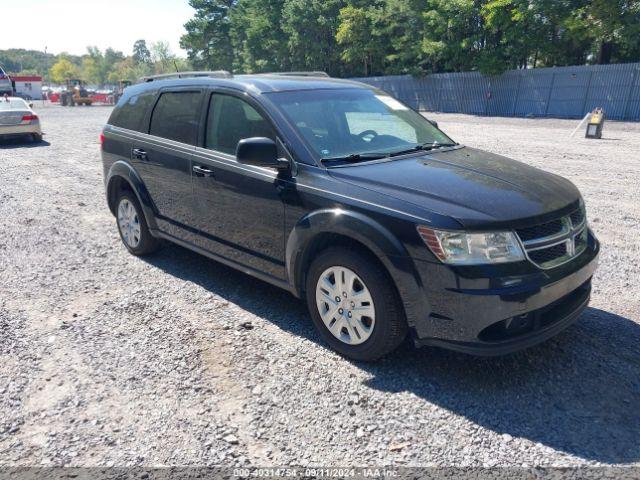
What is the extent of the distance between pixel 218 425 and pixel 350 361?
3.41 ft

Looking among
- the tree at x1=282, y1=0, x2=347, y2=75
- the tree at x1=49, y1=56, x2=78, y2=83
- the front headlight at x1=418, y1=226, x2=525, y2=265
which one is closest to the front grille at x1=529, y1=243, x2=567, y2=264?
the front headlight at x1=418, y1=226, x2=525, y2=265

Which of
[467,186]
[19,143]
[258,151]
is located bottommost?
[19,143]

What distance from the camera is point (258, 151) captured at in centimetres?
373

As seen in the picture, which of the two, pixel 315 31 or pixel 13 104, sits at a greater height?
pixel 315 31

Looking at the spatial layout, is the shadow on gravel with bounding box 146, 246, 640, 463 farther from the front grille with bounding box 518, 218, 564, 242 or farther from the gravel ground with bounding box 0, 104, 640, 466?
the front grille with bounding box 518, 218, 564, 242

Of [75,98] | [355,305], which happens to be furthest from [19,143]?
[75,98]

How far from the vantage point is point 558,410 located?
3127 millimetres

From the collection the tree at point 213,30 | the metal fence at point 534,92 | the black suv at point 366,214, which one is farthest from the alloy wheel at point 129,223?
the tree at point 213,30

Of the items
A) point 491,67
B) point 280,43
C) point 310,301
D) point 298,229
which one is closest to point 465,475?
point 310,301

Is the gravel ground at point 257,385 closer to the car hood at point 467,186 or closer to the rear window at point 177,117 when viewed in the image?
the car hood at point 467,186

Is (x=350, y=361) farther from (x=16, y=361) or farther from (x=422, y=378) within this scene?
(x=16, y=361)

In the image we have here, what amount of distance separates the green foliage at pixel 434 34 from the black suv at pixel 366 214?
26.0 metres

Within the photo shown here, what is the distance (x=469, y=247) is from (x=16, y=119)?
650 inches

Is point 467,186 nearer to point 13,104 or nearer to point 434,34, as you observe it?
point 13,104
